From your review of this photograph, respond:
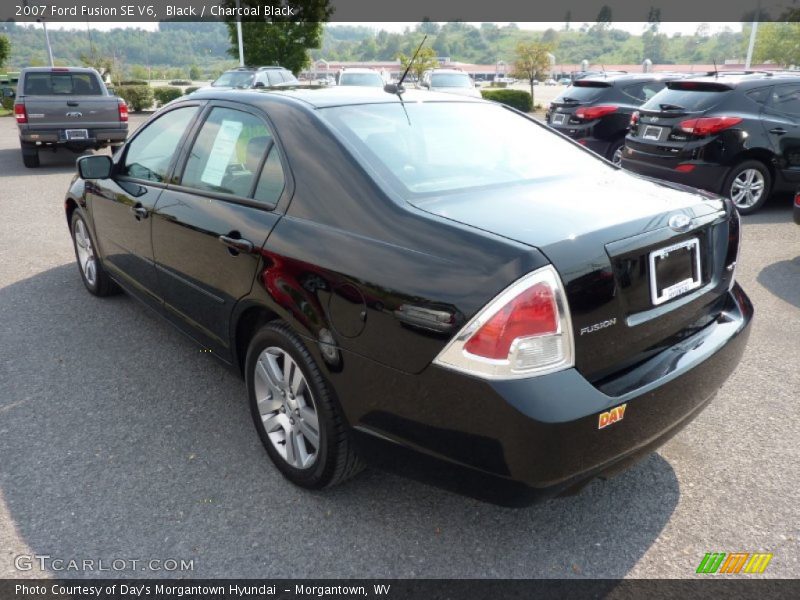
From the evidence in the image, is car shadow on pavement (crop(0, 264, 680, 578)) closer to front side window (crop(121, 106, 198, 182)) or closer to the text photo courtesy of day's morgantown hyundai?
the text photo courtesy of day's morgantown hyundai

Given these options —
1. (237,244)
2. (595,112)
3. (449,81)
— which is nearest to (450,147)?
(237,244)

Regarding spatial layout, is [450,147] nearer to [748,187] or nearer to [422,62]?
[748,187]

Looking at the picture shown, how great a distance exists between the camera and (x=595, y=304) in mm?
2102

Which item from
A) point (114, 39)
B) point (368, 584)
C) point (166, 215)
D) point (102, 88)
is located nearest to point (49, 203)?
point (102, 88)

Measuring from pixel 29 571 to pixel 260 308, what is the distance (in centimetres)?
129

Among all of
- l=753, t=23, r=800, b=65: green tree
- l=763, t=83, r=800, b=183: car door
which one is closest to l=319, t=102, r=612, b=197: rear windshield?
l=763, t=83, r=800, b=183: car door

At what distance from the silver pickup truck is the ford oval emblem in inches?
480

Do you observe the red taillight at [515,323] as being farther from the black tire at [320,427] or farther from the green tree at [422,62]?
the green tree at [422,62]

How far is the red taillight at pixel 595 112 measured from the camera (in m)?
10.4

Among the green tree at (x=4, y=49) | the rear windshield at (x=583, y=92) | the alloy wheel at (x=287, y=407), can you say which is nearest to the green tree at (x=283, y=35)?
the green tree at (x=4, y=49)

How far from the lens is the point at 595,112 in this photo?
10.4 metres

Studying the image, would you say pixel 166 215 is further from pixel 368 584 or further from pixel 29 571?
pixel 368 584

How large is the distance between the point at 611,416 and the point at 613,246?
0.56 metres

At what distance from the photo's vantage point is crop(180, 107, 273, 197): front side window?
2.99 m
